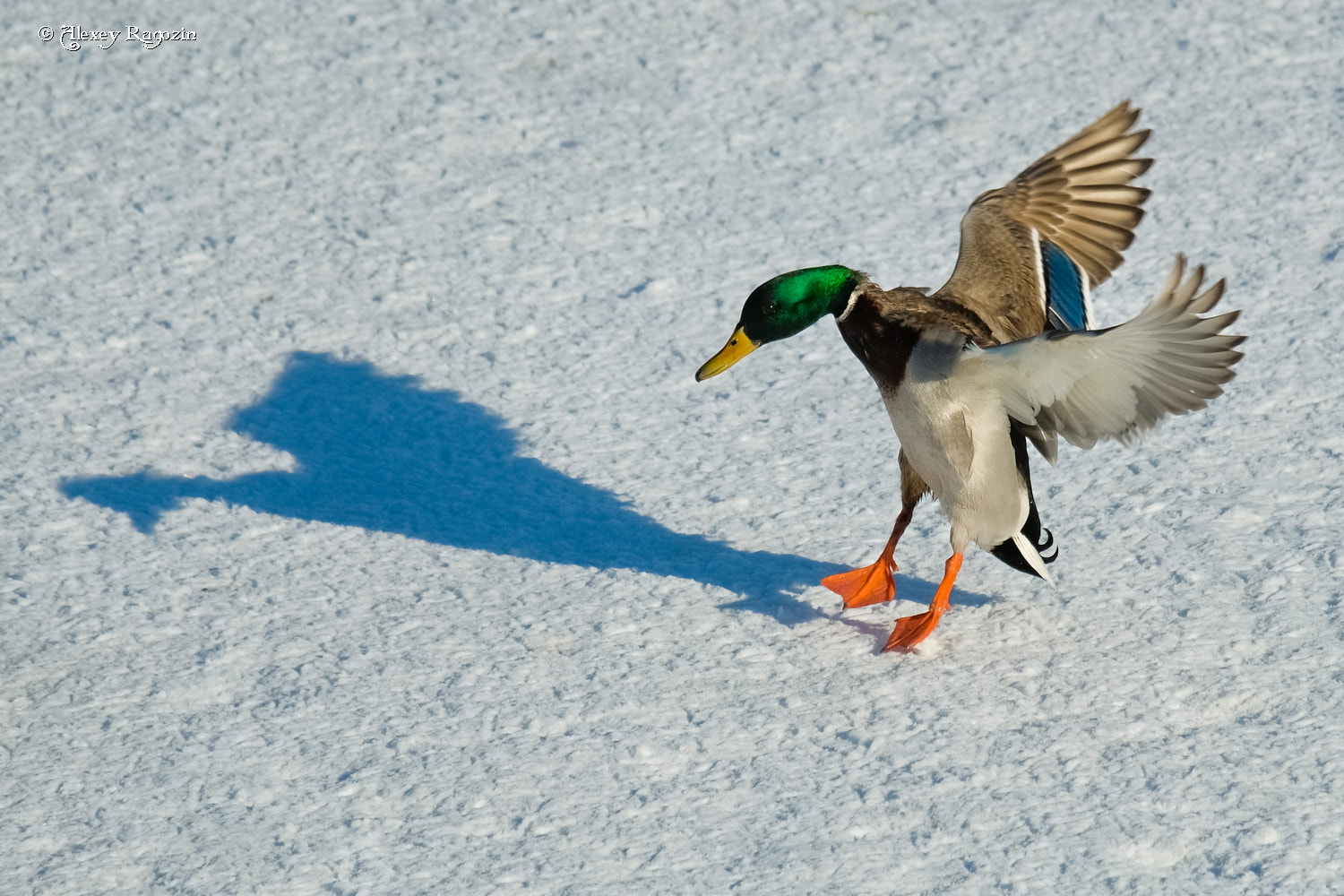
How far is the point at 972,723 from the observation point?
2.96 metres

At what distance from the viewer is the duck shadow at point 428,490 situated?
3.55 metres

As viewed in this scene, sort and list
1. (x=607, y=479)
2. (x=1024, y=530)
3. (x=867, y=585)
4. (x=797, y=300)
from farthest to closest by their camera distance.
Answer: (x=607, y=479) < (x=867, y=585) < (x=1024, y=530) < (x=797, y=300)

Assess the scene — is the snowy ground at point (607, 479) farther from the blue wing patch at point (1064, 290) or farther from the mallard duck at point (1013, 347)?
the blue wing patch at point (1064, 290)

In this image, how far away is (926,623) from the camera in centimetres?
320

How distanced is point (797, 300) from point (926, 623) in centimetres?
76

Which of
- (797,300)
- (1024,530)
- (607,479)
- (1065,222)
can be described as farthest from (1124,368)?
(607,479)

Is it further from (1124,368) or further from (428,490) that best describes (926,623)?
(428,490)

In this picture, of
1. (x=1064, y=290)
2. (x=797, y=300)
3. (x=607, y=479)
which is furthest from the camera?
(x=607, y=479)

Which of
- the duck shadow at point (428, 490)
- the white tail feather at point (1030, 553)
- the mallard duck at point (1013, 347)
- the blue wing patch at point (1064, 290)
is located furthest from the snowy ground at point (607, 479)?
the blue wing patch at point (1064, 290)

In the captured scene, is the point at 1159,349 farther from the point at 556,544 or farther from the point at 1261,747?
the point at 556,544

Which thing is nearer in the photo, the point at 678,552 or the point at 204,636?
the point at 204,636

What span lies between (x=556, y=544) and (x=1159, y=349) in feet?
5.13

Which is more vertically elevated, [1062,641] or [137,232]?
[137,232]

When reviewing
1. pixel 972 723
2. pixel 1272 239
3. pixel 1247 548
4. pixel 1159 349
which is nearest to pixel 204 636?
pixel 972 723
